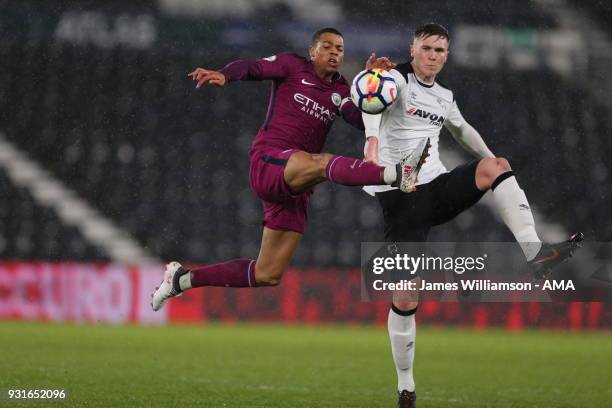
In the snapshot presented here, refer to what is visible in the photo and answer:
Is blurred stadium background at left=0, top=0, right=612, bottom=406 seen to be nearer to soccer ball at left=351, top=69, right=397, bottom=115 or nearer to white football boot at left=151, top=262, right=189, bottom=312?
white football boot at left=151, top=262, right=189, bottom=312

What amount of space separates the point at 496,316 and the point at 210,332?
4.64 m

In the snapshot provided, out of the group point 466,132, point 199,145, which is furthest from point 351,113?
point 199,145

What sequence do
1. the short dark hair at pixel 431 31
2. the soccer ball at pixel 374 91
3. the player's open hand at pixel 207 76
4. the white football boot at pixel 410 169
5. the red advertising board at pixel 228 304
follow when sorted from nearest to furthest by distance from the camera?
the white football boot at pixel 410 169, the player's open hand at pixel 207 76, the soccer ball at pixel 374 91, the short dark hair at pixel 431 31, the red advertising board at pixel 228 304

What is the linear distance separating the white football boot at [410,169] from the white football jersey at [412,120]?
27.9 inches

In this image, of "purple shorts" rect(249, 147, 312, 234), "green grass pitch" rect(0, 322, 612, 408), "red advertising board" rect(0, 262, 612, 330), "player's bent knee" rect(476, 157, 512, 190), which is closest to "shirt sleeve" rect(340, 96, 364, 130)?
"purple shorts" rect(249, 147, 312, 234)

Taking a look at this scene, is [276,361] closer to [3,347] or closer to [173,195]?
[3,347]

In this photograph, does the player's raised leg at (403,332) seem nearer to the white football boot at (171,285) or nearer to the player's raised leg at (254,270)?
the player's raised leg at (254,270)

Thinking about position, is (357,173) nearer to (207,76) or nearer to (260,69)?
(207,76)

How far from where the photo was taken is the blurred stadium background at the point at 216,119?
55.6 feet

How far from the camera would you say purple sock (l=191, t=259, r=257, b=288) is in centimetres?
653

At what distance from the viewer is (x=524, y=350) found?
12.0 metres

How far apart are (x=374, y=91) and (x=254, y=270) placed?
4.93 ft

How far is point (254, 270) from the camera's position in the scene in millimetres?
6508

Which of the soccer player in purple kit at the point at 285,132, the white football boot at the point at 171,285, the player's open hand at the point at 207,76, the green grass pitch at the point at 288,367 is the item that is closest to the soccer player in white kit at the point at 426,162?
the soccer player in purple kit at the point at 285,132
